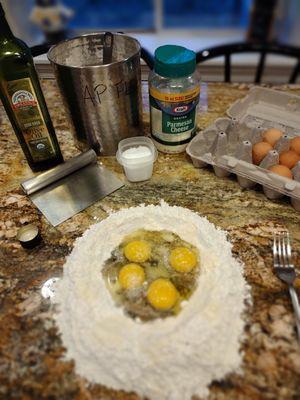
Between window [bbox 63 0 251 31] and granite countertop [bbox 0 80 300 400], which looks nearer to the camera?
granite countertop [bbox 0 80 300 400]

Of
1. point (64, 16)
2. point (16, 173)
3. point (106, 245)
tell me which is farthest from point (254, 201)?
point (64, 16)

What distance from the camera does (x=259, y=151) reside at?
102 cm

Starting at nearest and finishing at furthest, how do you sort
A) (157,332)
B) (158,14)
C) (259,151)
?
(157,332)
(259,151)
(158,14)

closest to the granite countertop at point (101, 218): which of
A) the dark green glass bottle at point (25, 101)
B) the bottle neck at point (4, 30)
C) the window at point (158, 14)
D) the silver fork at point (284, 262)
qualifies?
the silver fork at point (284, 262)

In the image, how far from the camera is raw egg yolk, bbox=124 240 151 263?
2.69ft

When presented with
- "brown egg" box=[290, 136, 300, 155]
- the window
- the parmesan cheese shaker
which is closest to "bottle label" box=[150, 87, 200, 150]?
the parmesan cheese shaker

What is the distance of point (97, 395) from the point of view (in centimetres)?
63

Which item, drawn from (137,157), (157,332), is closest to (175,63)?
(137,157)

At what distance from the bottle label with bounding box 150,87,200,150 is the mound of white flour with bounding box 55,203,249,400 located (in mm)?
418

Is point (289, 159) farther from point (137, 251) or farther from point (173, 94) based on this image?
point (137, 251)

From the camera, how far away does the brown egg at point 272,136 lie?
41.4 inches

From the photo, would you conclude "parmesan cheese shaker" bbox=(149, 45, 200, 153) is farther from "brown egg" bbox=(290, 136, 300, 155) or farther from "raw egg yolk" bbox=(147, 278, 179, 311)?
"raw egg yolk" bbox=(147, 278, 179, 311)

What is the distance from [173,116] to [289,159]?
40cm

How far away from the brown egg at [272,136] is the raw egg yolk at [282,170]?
0.41 feet
